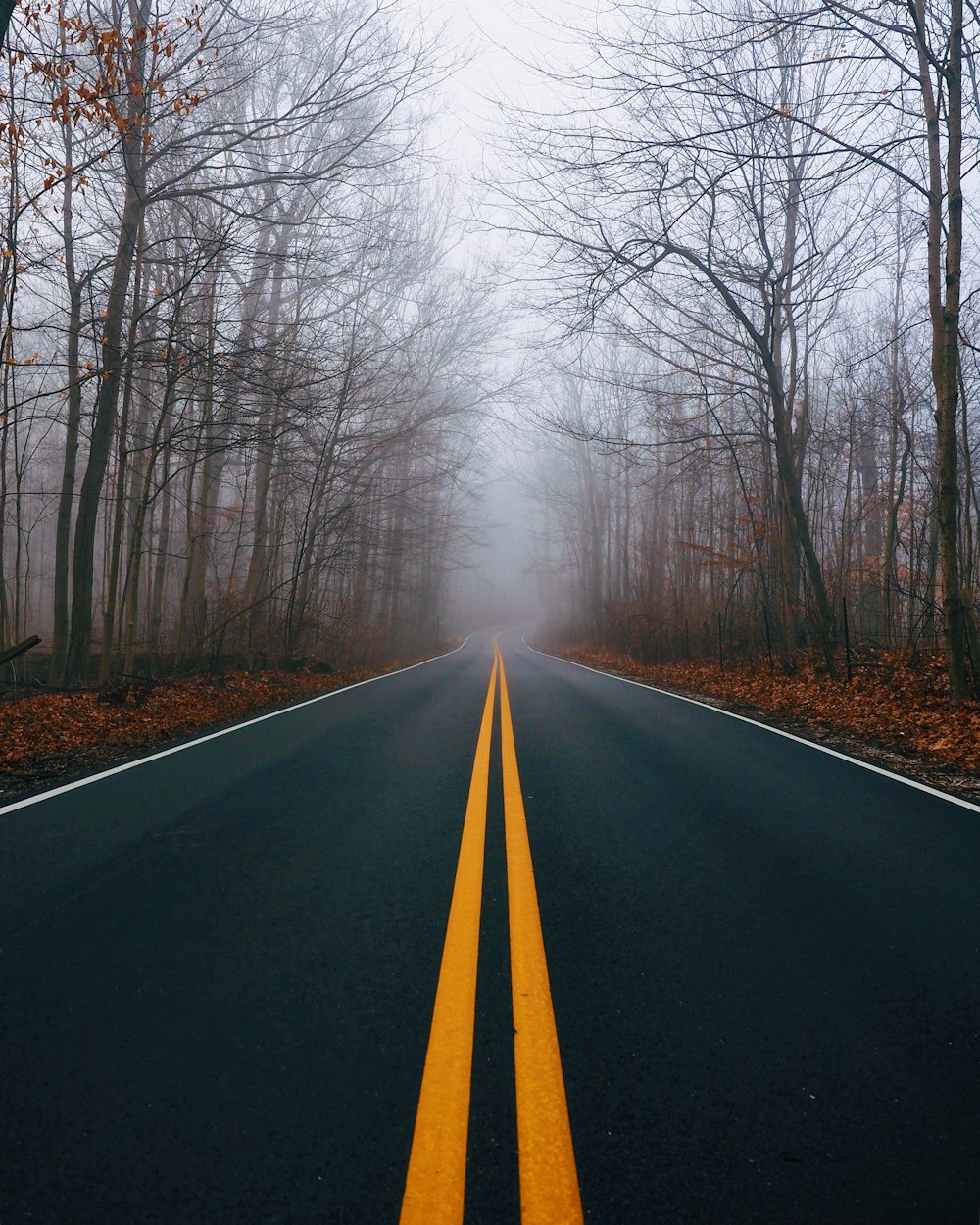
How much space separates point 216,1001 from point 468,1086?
1.06 metres

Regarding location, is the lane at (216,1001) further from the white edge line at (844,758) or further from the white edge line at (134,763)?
the white edge line at (844,758)

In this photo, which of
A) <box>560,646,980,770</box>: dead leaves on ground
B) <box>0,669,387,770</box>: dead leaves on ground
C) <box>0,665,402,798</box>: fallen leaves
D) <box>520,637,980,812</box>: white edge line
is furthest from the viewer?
<box>560,646,980,770</box>: dead leaves on ground

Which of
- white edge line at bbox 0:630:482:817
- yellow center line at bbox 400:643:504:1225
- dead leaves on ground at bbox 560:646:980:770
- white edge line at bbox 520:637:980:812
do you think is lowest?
white edge line at bbox 0:630:482:817

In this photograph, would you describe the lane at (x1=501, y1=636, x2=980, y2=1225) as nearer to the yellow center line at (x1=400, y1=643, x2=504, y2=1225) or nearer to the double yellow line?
the double yellow line

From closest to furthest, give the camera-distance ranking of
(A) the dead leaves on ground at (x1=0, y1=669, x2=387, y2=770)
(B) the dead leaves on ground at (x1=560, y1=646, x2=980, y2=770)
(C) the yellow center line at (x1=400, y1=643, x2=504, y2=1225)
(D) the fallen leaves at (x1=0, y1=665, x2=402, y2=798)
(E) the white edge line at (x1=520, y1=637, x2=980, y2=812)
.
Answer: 1. (C) the yellow center line at (x1=400, y1=643, x2=504, y2=1225)
2. (E) the white edge line at (x1=520, y1=637, x2=980, y2=812)
3. (D) the fallen leaves at (x1=0, y1=665, x2=402, y2=798)
4. (A) the dead leaves on ground at (x1=0, y1=669, x2=387, y2=770)
5. (B) the dead leaves on ground at (x1=560, y1=646, x2=980, y2=770)

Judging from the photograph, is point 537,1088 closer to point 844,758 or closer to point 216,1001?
point 216,1001

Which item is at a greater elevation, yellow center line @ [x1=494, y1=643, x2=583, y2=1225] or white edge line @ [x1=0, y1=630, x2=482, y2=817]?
yellow center line @ [x1=494, y1=643, x2=583, y2=1225]

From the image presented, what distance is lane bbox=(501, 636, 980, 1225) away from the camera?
2006mm

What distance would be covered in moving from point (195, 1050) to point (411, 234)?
25.7m

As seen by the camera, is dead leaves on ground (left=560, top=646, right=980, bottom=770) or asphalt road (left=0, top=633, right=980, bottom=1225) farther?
dead leaves on ground (left=560, top=646, right=980, bottom=770)

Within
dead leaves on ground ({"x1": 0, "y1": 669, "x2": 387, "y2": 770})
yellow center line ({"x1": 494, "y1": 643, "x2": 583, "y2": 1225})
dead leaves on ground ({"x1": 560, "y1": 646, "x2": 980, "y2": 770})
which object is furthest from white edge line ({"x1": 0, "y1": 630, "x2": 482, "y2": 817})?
dead leaves on ground ({"x1": 560, "y1": 646, "x2": 980, "y2": 770})

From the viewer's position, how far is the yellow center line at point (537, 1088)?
1912 millimetres

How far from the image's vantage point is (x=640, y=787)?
21.2 feet

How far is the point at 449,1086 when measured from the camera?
7.71 ft
